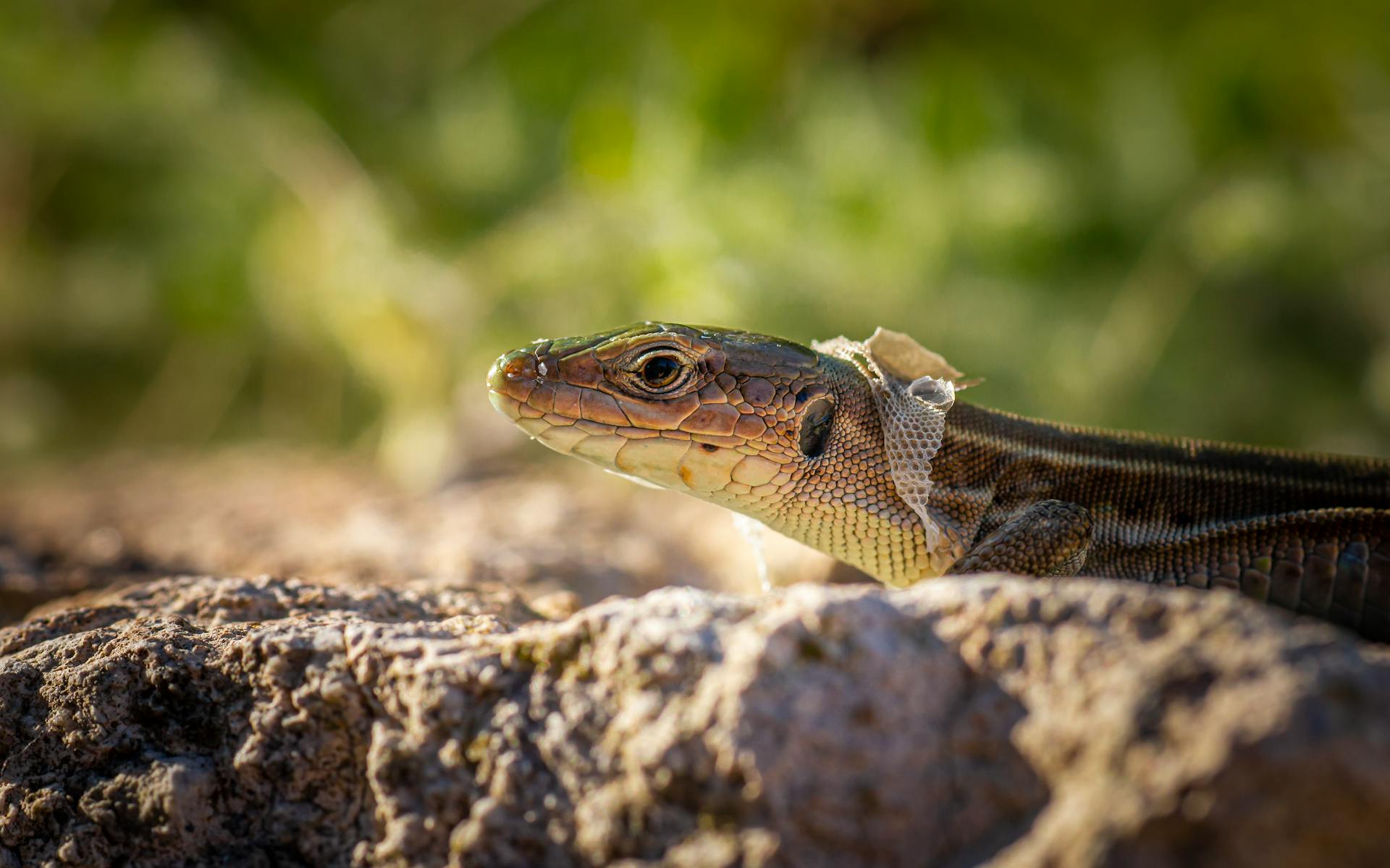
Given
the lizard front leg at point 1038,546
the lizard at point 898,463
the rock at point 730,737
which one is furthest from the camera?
the lizard at point 898,463

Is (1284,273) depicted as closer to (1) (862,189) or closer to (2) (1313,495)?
(1) (862,189)

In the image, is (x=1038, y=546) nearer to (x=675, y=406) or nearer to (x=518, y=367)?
(x=675, y=406)

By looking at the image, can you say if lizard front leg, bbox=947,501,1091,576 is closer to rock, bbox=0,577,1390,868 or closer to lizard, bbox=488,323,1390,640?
lizard, bbox=488,323,1390,640

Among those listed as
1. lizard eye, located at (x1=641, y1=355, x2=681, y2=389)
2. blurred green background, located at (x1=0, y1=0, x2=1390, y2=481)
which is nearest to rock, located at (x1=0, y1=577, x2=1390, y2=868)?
lizard eye, located at (x1=641, y1=355, x2=681, y2=389)

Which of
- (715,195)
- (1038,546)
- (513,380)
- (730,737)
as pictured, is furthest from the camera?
(715,195)

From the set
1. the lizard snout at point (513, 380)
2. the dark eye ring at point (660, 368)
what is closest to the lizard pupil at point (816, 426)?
the dark eye ring at point (660, 368)

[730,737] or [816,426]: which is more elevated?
[816,426]

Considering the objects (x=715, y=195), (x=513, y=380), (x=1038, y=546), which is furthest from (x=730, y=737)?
(x=715, y=195)

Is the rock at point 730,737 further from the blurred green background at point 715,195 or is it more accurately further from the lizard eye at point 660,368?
the blurred green background at point 715,195
